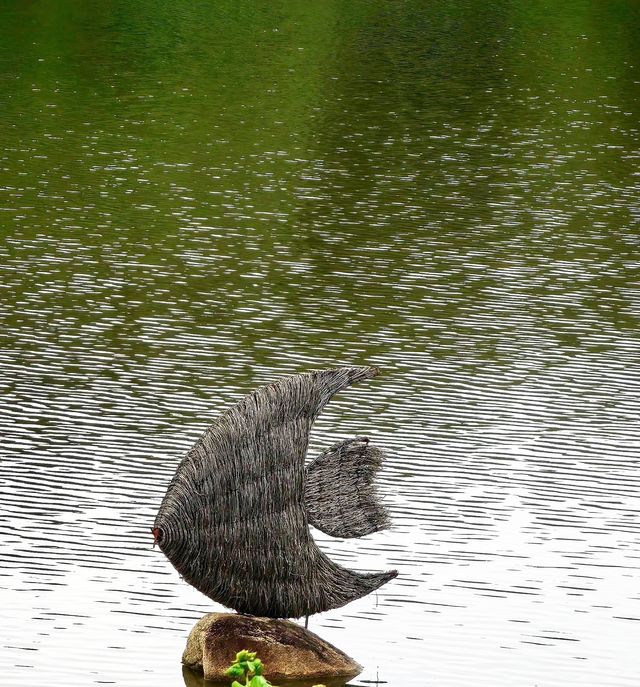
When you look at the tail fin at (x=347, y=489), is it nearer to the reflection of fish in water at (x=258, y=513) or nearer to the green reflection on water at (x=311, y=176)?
the reflection of fish in water at (x=258, y=513)

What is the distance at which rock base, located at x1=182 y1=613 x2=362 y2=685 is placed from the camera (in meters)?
15.7

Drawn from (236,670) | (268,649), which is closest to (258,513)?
(268,649)

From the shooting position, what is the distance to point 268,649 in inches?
618

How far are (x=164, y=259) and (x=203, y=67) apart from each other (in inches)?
1014

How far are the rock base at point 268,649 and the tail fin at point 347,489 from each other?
124cm

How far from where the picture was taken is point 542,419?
25.0 metres

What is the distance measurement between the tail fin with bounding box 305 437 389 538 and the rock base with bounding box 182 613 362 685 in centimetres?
124

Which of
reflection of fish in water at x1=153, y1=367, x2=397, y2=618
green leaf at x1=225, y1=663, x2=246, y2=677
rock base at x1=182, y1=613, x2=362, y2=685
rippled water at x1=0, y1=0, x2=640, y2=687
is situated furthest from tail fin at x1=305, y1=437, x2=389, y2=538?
green leaf at x1=225, y1=663, x2=246, y2=677

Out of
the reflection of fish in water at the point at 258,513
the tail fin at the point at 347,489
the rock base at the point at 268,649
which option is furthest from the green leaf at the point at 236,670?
the tail fin at the point at 347,489

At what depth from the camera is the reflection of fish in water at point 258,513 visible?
1547 cm

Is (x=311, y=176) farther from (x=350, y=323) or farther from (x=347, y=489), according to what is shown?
(x=347, y=489)

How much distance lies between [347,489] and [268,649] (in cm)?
200

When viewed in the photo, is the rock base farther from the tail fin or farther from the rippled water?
the tail fin

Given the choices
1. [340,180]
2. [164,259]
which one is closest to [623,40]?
[340,180]
